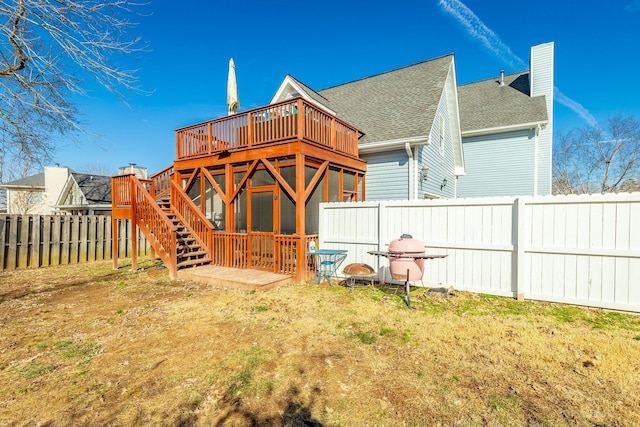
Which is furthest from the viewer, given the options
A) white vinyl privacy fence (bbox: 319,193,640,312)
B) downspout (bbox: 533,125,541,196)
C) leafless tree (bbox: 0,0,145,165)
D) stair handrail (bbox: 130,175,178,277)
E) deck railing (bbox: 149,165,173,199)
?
downspout (bbox: 533,125,541,196)

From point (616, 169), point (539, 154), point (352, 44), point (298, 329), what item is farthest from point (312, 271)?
point (616, 169)

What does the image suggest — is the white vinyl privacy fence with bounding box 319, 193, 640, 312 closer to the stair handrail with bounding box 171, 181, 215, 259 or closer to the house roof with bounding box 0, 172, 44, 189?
the stair handrail with bounding box 171, 181, 215, 259

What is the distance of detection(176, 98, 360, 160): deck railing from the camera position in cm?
760

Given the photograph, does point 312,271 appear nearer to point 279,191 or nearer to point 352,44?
point 279,191

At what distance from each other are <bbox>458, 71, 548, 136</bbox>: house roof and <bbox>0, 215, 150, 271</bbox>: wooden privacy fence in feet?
54.6

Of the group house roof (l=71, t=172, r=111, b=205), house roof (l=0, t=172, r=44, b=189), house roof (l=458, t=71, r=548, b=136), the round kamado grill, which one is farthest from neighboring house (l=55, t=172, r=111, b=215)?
house roof (l=458, t=71, r=548, b=136)

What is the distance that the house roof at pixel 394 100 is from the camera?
32.0 ft

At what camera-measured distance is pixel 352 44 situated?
56.0 ft

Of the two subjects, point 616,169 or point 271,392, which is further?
point 616,169

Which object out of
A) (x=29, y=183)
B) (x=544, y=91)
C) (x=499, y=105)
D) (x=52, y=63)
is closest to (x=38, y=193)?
(x=29, y=183)

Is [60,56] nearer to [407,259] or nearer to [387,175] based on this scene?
[407,259]

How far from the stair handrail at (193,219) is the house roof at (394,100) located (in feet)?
18.9

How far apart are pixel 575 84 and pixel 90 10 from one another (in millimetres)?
30897

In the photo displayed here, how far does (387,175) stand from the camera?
9.98 meters
